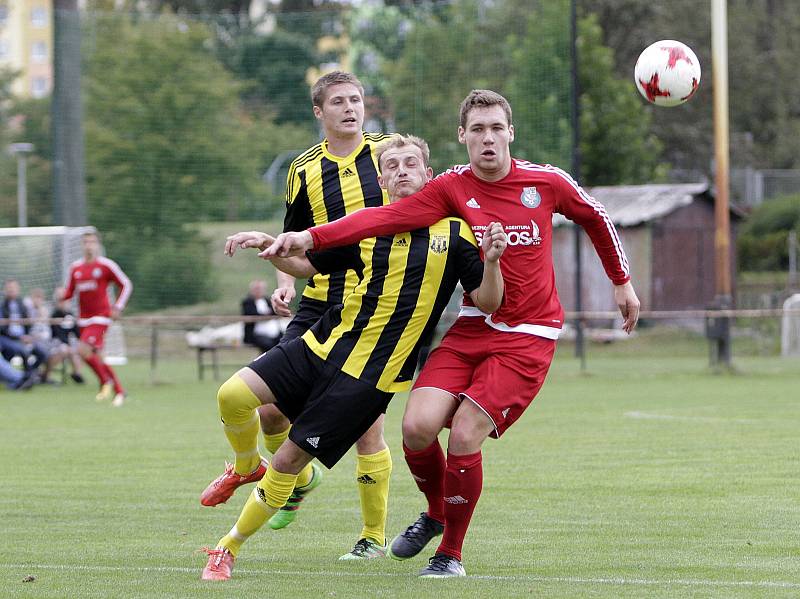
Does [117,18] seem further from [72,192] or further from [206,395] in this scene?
[206,395]

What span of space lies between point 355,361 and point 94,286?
12.7m

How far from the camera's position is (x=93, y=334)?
18.3 m

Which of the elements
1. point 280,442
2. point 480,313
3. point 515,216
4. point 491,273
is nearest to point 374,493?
point 280,442

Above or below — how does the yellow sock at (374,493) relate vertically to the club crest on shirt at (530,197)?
below

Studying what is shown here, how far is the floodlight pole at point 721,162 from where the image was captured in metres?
21.0

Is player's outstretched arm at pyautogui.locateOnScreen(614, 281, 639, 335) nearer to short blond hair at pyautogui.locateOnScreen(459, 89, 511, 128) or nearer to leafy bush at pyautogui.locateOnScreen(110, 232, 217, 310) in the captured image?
short blond hair at pyautogui.locateOnScreen(459, 89, 511, 128)

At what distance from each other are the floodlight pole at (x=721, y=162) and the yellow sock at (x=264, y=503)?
51.8 ft

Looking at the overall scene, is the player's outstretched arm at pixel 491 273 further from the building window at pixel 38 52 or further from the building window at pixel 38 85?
the building window at pixel 38 85

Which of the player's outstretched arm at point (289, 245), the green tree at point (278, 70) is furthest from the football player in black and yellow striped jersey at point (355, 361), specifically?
the green tree at point (278, 70)

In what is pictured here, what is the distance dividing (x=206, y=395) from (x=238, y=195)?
11012 mm

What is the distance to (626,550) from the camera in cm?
672

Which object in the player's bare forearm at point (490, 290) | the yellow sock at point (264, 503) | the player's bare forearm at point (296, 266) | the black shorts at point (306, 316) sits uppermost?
the player's bare forearm at point (296, 266)

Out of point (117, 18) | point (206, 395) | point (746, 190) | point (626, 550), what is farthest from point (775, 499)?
point (746, 190)

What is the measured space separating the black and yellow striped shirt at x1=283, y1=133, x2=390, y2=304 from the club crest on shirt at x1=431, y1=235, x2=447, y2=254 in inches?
33.0
